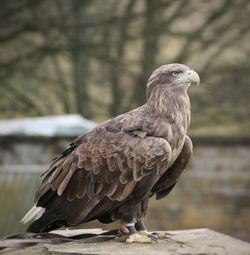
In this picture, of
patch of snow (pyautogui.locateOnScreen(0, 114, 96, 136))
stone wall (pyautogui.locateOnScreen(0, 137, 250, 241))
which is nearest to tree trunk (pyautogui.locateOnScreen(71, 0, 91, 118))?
patch of snow (pyautogui.locateOnScreen(0, 114, 96, 136))

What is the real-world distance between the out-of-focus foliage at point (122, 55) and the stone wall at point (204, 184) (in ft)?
4.13

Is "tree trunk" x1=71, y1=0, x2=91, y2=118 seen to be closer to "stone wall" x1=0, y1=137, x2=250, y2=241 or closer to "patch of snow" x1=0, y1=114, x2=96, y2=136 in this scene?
"patch of snow" x1=0, y1=114, x2=96, y2=136

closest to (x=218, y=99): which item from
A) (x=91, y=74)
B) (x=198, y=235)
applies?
(x=91, y=74)

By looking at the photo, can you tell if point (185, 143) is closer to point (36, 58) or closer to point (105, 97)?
point (36, 58)

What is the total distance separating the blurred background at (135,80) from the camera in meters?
11.5

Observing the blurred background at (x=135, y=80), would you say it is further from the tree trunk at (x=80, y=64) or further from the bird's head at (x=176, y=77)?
the bird's head at (x=176, y=77)

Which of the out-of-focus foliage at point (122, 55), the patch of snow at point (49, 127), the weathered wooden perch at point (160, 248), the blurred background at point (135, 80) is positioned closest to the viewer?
the weathered wooden perch at point (160, 248)

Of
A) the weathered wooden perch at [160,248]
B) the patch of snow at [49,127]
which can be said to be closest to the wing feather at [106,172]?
the weathered wooden perch at [160,248]

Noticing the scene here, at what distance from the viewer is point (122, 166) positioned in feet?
14.9

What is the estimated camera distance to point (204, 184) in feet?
40.8

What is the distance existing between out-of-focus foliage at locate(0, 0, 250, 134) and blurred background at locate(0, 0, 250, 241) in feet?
0.07

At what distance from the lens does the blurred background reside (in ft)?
37.8

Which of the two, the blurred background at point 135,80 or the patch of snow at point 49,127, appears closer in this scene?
the patch of snow at point 49,127

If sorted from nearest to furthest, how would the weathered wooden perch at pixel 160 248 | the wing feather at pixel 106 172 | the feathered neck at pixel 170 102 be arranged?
1. the weathered wooden perch at pixel 160 248
2. the wing feather at pixel 106 172
3. the feathered neck at pixel 170 102
